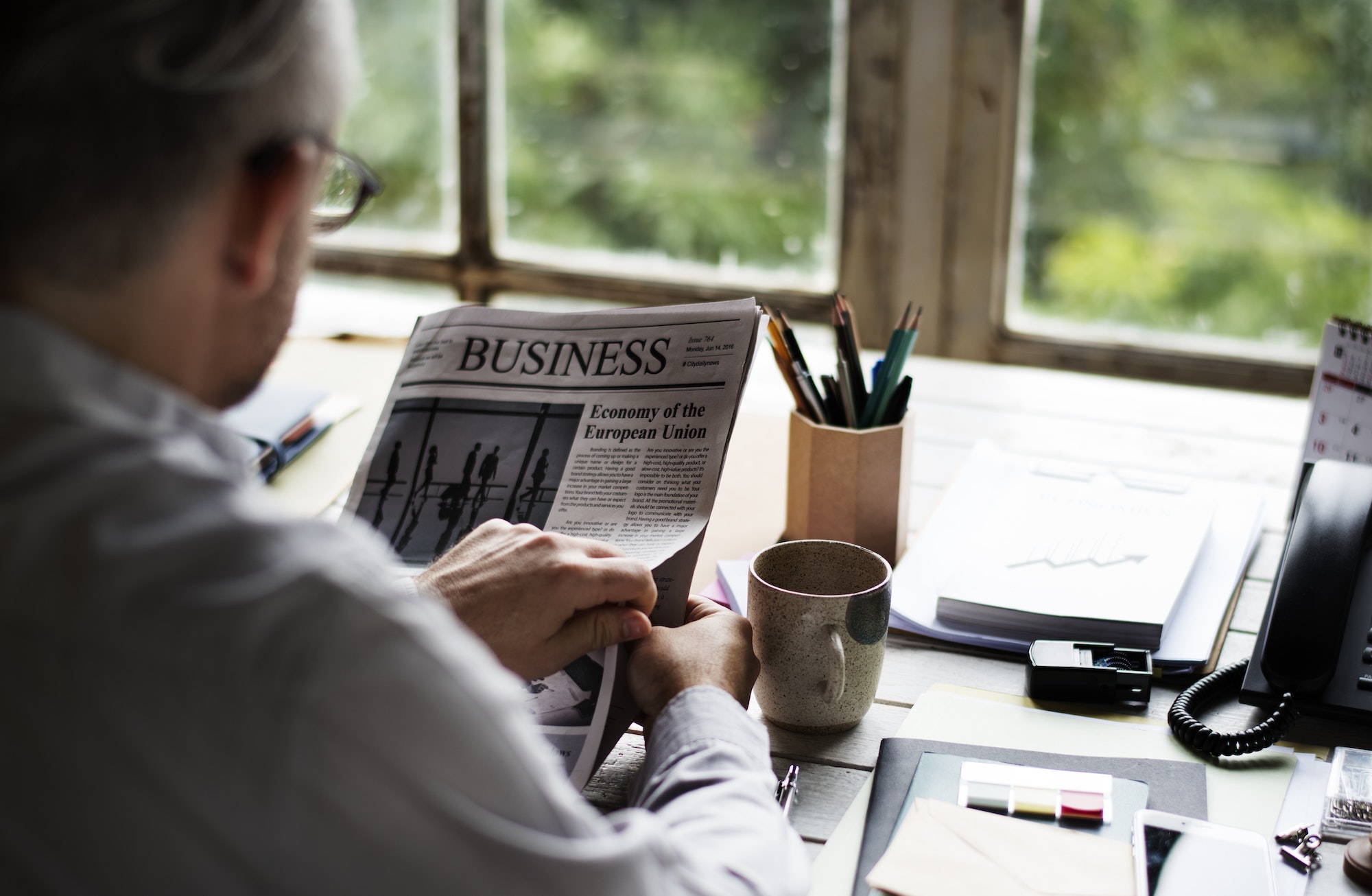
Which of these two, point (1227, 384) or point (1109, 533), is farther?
point (1227, 384)

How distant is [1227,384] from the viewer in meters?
2.35

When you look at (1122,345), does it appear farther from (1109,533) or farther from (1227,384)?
(1109,533)

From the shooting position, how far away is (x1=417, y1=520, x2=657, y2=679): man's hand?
77 cm

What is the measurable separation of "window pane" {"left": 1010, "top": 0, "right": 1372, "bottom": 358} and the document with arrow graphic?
1375mm

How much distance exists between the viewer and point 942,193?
2.39 meters

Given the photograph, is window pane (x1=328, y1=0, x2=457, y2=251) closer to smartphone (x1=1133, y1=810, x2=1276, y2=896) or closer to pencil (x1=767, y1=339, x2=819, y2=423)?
pencil (x1=767, y1=339, x2=819, y2=423)

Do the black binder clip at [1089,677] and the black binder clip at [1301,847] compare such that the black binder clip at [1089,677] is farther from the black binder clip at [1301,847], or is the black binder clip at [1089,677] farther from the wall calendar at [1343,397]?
the wall calendar at [1343,397]

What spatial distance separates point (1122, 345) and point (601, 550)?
6.15 ft

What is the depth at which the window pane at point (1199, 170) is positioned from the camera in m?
2.21

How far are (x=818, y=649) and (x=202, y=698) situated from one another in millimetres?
467

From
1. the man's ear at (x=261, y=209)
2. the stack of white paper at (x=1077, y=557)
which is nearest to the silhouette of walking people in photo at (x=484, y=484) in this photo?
the stack of white paper at (x=1077, y=557)

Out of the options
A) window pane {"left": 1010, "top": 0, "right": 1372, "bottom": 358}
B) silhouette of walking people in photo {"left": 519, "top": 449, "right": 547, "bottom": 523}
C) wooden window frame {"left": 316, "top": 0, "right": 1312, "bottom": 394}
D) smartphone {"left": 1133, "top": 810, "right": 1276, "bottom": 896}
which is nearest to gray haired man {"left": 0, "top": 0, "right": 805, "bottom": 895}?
smartphone {"left": 1133, "top": 810, "right": 1276, "bottom": 896}

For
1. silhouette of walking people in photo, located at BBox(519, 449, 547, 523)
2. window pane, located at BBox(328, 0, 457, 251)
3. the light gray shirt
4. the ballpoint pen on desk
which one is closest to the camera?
the light gray shirt

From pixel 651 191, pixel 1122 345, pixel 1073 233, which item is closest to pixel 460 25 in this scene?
pixel 651 191
